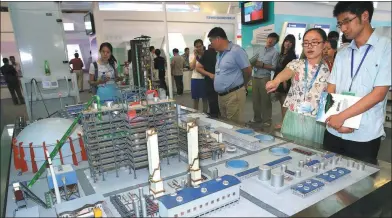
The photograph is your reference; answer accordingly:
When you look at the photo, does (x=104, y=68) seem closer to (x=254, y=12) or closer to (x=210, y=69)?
(x=210, y=69)

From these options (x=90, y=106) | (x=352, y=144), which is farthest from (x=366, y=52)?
(x=90, y=106)

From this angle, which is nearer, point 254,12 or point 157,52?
point 254,12

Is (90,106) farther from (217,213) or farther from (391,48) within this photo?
(391,48)

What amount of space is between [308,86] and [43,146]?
138 cm

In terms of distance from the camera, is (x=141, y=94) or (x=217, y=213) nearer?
(x=217, y=213)

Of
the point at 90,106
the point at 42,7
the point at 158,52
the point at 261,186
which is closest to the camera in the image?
the point at 261,186

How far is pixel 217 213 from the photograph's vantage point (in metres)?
0.79

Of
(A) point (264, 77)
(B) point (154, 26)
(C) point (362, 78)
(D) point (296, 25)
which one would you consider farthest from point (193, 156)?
(B) point (154, 26)

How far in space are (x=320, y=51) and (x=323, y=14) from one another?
211 inches

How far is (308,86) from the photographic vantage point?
1.54m

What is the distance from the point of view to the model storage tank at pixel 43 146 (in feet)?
3.67

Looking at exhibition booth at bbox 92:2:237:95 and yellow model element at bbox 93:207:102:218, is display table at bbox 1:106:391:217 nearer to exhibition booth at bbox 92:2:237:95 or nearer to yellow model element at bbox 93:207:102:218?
yellow model element at bbox 93:207:102:218

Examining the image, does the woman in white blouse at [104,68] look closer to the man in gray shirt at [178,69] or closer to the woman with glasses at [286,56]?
the woman with glasses at [286,56]

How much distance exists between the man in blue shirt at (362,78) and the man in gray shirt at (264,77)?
2.51 m
